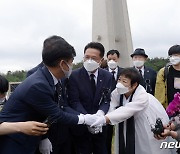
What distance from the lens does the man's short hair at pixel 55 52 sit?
252 centimetres

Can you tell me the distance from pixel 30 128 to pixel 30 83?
378 millimetres

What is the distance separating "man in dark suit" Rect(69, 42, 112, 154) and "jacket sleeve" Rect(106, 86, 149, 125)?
172 mm

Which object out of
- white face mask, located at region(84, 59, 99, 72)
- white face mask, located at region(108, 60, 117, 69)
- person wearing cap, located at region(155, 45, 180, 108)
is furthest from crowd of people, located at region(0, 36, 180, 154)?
white face mask, located at region(108, 60, 117, 69)

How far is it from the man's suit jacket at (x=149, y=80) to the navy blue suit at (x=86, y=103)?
1.57 m

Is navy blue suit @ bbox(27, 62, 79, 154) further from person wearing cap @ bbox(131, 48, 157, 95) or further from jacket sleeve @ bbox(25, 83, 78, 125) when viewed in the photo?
person wearing cap @ bbox(131, 48, 157, 95)

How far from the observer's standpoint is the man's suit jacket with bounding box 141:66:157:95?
5156 mm

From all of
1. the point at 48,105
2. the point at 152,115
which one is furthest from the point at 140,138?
the point at 48,105

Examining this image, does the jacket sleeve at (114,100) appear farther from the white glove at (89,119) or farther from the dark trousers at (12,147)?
the dark trousers at (12,147)

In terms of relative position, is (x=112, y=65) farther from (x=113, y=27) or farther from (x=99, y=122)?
(x=113, y=27)

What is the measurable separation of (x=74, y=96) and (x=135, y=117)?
0.79 metres

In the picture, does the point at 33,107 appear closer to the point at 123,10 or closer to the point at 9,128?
the point at 9,128

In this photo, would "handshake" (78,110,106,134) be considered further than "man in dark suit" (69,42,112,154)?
No

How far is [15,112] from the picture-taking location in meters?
2.46

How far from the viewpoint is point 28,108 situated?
8.11ft
